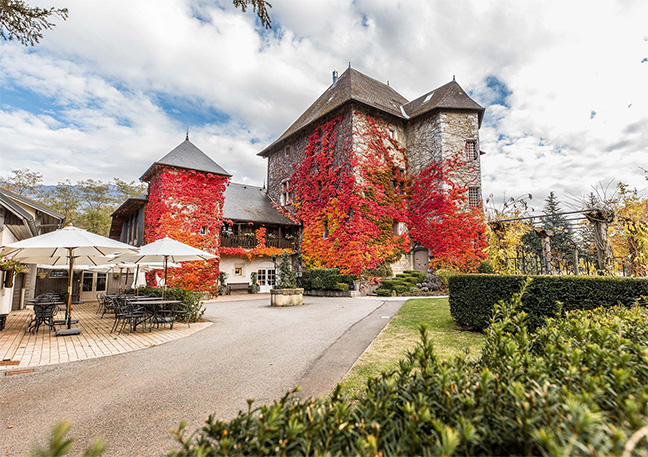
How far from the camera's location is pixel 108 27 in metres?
6.50

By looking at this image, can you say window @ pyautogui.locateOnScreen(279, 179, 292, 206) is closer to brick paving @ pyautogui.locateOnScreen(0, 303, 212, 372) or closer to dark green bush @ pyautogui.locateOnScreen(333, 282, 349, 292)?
dark green bush @ pyautogui.locateOnScreen(333, 282, 349, 292)

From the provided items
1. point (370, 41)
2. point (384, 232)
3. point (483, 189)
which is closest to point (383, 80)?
point (483, 189)

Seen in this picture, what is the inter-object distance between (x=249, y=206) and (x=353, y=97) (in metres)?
10.4

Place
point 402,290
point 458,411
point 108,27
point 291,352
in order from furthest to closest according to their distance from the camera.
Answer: point 402,290 < point 108,27 < point 291,352 < point 458,411

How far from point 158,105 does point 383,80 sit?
17.9 metres

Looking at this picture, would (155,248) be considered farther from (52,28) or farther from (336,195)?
(336,195)

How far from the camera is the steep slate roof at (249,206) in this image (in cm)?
2044

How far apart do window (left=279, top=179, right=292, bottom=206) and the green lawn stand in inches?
620

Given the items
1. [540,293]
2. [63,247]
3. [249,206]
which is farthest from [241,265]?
[540,293]

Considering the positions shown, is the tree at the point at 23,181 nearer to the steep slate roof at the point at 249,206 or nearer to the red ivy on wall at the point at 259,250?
the steep slate roof at the point at 249,206

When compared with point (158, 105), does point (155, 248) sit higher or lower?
lower

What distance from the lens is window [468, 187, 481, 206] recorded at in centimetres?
1980

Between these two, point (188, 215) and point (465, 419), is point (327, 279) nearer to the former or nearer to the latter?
point (188, 215)

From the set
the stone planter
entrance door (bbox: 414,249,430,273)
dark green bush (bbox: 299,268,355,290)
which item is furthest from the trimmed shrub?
the stone planter
